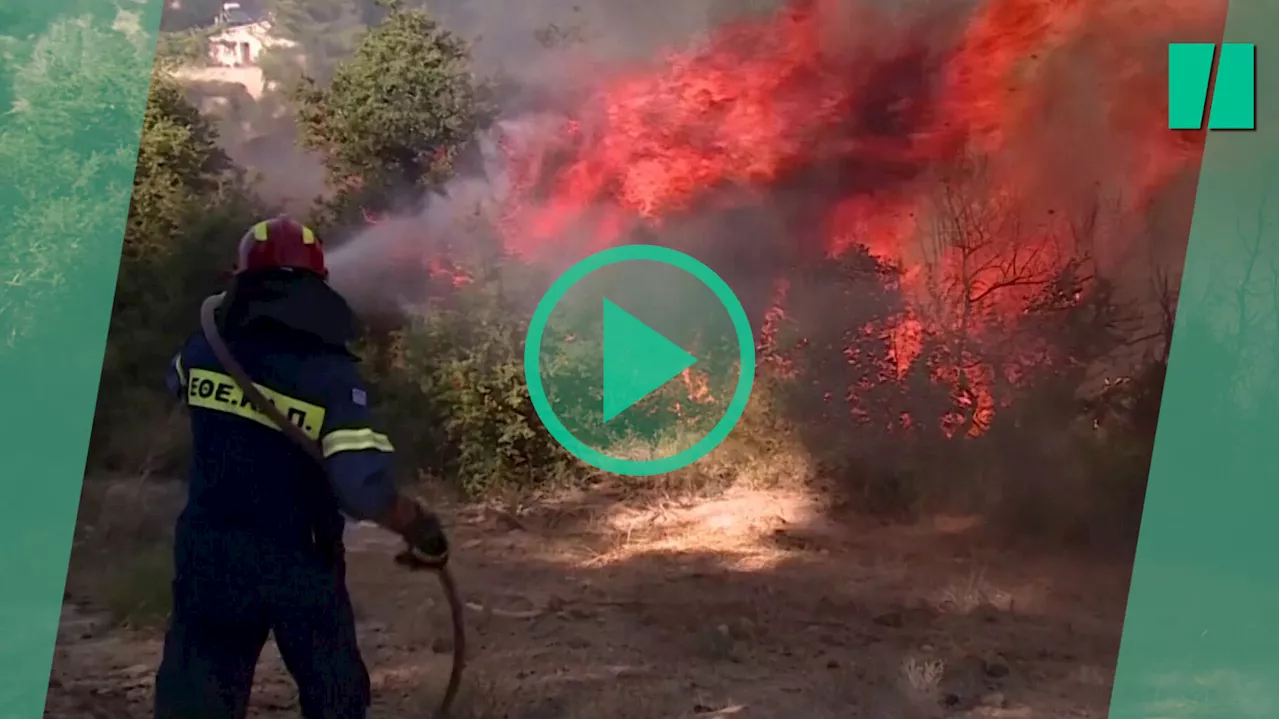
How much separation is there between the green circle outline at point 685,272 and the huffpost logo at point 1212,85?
1.21 meters

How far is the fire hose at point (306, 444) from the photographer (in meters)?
2.09

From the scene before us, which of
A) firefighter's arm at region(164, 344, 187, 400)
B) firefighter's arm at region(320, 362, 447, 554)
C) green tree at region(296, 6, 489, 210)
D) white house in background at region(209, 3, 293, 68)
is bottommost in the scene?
firefighter's arm at region(320, 362, 447, 554)

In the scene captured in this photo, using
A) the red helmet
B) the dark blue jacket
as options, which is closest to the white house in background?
the red helmet

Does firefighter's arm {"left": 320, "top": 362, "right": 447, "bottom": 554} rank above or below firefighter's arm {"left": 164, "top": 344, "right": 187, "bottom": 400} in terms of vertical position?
below

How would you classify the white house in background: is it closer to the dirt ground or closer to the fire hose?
the fire hose

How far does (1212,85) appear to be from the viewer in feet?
7.56

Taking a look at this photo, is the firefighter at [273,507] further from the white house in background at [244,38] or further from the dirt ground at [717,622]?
the white house in background at [244,38]

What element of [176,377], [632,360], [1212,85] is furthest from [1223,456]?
[176,377]

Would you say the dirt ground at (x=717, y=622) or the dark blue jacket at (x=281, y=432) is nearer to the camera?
the dark blue jacket at (x=281, y=432)

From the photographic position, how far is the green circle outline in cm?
231

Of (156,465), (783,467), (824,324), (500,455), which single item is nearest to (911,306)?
(824,324)

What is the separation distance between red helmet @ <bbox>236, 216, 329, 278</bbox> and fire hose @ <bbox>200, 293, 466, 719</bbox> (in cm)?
12

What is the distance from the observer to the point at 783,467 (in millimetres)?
2324

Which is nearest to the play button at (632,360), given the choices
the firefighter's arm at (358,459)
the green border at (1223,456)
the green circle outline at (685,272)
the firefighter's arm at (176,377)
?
the green circle outline at (685,272)
